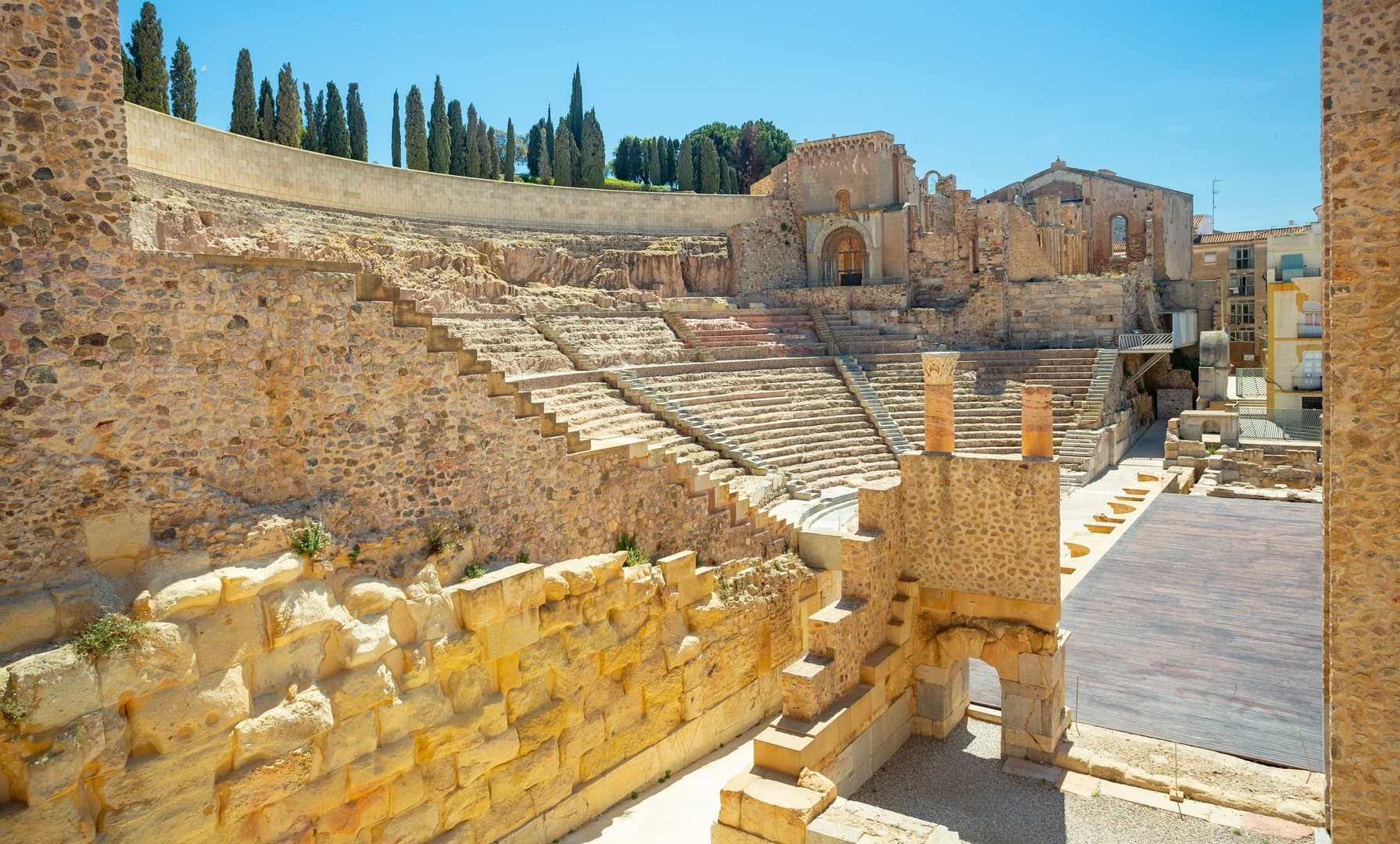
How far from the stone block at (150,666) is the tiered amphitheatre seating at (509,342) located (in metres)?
10.8

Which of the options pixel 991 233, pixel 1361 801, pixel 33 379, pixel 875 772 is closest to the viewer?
pixel 1361 801

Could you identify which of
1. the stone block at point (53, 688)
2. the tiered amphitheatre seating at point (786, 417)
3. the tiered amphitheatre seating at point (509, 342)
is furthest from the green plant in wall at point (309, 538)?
the tiered amphitheatre seating at point (786, 417)

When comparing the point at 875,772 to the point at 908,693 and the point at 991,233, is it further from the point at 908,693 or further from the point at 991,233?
the point at 991,233

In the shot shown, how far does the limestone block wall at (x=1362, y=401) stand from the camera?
4.54 m

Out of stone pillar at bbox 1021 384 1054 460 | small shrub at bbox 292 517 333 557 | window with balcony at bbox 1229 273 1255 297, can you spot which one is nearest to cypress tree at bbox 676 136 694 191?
window with balcony at bbox 1229 273 1255 297

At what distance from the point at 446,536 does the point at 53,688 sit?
341 centimetres

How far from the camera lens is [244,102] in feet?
79.8

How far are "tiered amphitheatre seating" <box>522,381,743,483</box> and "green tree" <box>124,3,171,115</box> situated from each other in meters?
12.3

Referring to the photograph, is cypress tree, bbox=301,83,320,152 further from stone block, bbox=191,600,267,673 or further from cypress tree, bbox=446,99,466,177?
stone block, bbox=191,600,267,673

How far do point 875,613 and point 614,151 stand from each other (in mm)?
40907

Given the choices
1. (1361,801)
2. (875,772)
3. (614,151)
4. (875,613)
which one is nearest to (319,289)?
(875,613)

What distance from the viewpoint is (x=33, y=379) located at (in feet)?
19.3

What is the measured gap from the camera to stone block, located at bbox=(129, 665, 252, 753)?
5672mm

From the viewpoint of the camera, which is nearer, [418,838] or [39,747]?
[39,747]
